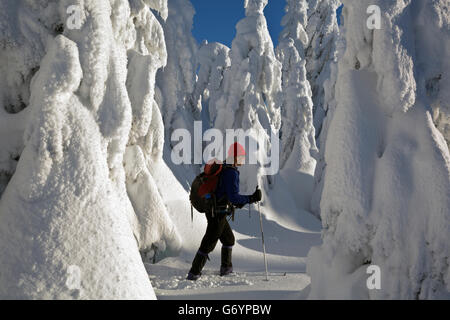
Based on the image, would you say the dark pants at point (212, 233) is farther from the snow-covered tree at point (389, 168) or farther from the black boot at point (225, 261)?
the snow-covered tree at point (389, 168)

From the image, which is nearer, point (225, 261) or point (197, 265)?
point (197, 265)

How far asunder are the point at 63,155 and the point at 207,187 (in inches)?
89.7

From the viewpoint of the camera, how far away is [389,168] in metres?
2.86

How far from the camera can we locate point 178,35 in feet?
45.9

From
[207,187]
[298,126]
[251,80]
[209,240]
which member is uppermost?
[251,80]

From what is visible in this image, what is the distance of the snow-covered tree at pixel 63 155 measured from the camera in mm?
2262

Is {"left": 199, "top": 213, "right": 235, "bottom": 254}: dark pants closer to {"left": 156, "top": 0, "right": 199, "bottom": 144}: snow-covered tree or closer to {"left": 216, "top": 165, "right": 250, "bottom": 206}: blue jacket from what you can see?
{"left": 216, "top": 165, "right": 250, "bottom": 206}: blue jacket

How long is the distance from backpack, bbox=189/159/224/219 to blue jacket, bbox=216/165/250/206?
8 cm

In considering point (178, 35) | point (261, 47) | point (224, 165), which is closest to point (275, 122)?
point (261, 47)

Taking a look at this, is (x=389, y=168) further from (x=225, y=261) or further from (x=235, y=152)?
(x=225, y=261)

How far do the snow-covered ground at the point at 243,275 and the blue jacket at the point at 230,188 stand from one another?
110 centimetres

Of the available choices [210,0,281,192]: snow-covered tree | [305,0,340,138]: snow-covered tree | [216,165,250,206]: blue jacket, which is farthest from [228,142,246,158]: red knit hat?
[305,0,340,138]: snow-covered tree

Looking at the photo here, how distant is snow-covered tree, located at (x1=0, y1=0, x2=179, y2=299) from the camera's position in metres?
2.26

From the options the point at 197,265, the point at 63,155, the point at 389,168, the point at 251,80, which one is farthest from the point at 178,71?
the point at 389,168
